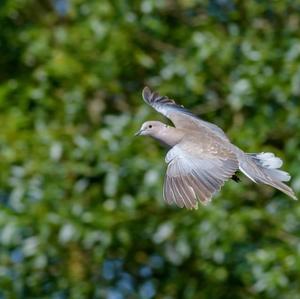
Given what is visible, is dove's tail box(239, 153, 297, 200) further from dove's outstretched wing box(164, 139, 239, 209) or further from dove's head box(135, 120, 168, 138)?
dove's head box(135, 120, 168, 138)

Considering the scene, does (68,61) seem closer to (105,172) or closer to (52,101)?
(52,101)

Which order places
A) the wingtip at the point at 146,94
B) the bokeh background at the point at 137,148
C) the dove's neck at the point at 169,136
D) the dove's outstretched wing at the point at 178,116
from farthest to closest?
1. the bokeh background at the point at 137,148
2. the wingtip at the point at 146,94
3. the dove's outstretched wing at the point at 178,116
4. the dove's neck at the point at 169,136

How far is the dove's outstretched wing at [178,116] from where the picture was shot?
20.2 feet

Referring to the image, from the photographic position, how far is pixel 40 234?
759cm

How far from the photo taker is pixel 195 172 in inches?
219

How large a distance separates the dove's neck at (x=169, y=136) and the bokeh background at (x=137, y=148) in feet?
4.29

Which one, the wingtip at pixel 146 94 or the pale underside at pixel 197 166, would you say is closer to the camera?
the pale underside at pixel 197 166

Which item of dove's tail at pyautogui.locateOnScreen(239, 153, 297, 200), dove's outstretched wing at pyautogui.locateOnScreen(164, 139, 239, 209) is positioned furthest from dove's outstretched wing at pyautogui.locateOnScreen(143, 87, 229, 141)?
dove's outstretched wing at pyautogui.locateOnScreen(164, 139, 239, 209)

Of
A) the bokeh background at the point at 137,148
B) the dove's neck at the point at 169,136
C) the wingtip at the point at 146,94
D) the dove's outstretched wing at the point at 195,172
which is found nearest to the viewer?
the dove's outstretched wing at the point at 195,172

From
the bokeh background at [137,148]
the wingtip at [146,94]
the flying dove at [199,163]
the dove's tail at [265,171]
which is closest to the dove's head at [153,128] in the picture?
the flying dove at [199,163]

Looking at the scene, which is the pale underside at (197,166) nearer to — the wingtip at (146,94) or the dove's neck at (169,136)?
the dove's neck at (169,136)

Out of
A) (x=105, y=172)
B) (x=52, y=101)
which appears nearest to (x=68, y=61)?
(x=52, y=101)

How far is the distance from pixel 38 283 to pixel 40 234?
445mm

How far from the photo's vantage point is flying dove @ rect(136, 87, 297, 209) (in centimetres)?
539
